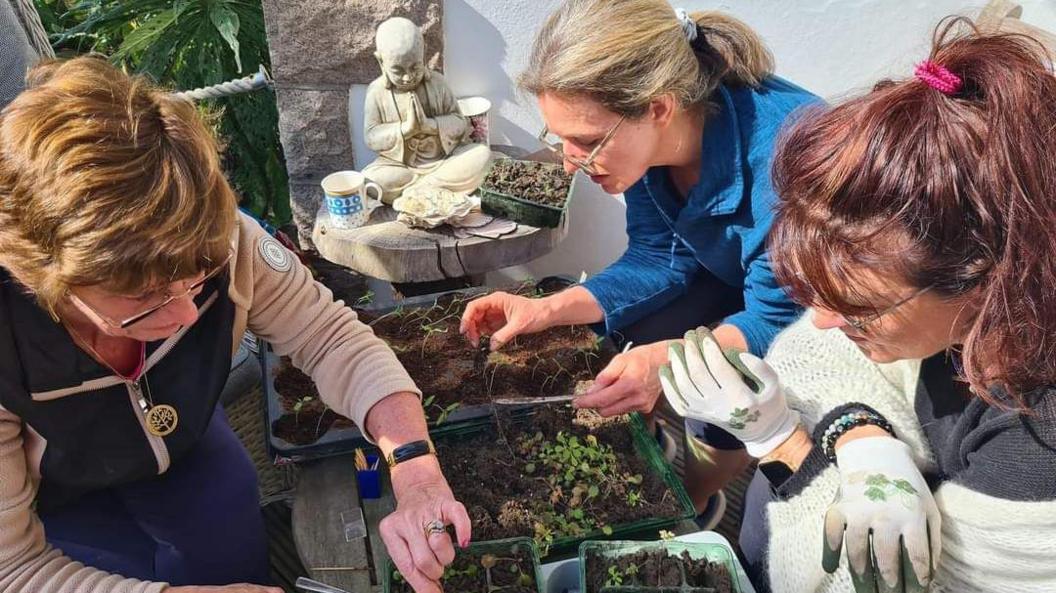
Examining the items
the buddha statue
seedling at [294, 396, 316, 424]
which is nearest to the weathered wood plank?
seedling at [294, 396, 316, 424]

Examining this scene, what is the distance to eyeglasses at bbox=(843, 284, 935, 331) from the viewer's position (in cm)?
108

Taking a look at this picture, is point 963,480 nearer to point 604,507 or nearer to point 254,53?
point 604,507

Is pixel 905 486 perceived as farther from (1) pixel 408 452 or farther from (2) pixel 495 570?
(1) pixel 408 452

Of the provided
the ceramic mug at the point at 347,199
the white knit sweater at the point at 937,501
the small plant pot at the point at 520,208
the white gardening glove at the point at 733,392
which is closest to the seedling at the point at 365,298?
the ceramic mug at the point at 347,199

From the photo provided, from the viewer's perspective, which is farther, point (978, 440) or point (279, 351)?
point (279, 351)

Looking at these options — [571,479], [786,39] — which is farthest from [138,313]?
[786,39]

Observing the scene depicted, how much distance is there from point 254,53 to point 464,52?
123 cm

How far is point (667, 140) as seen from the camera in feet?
5.89

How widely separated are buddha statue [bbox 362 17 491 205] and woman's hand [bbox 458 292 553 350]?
2.05 ft

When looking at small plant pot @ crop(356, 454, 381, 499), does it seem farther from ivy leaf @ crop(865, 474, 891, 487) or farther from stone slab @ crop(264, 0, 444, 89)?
stone slab @ crop(264, 0, 444, 89)

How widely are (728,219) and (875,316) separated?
2.52 ft

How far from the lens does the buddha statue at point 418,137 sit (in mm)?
2461

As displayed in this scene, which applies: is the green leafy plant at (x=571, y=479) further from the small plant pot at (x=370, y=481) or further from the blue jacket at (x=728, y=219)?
the blue jacket at (x=728, y=219)

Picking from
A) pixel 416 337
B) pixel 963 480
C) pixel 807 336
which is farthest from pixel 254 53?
pixel 963 480
